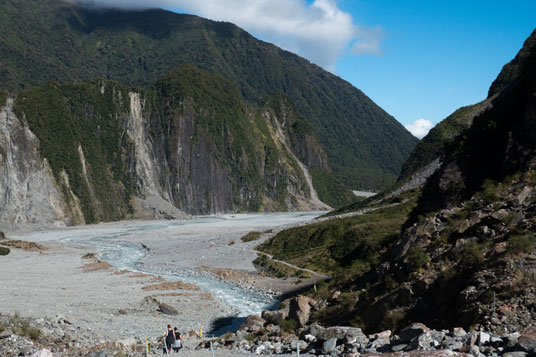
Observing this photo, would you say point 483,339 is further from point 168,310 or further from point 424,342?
point 168,310

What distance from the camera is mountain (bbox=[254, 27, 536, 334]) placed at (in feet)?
44.5

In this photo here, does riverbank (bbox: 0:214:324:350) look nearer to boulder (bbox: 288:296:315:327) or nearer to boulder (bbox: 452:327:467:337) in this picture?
boulder (bbox: 288:296:315:327)

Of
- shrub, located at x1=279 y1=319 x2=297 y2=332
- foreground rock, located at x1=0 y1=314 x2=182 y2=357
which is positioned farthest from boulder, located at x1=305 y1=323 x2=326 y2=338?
foreground rock, located at x1=0 y1=314 x2=182 y2=357

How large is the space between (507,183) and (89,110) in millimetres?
152486

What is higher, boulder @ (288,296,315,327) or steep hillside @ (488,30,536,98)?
steep hillside @ (488,30,536,98)

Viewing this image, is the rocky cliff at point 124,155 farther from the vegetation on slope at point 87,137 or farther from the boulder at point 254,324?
the boulder at point 254,324

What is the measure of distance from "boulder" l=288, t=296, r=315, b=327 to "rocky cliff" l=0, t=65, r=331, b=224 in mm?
101306

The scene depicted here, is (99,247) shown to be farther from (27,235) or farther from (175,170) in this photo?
(175,170)

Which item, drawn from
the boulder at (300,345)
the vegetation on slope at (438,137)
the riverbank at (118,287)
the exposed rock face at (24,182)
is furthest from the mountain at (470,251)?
the exposed rock face at (24,182)

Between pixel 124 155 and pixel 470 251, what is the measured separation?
497 feet

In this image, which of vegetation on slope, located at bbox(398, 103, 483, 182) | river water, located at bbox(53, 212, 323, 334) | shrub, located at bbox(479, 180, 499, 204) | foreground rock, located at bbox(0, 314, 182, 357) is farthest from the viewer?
vegetation on slope, located at bbox(398, 103, 483, 182)

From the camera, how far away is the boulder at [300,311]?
2123 cm

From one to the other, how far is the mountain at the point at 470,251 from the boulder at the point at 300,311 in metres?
0.37

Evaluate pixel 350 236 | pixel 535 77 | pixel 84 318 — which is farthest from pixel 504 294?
pixel 350 236
